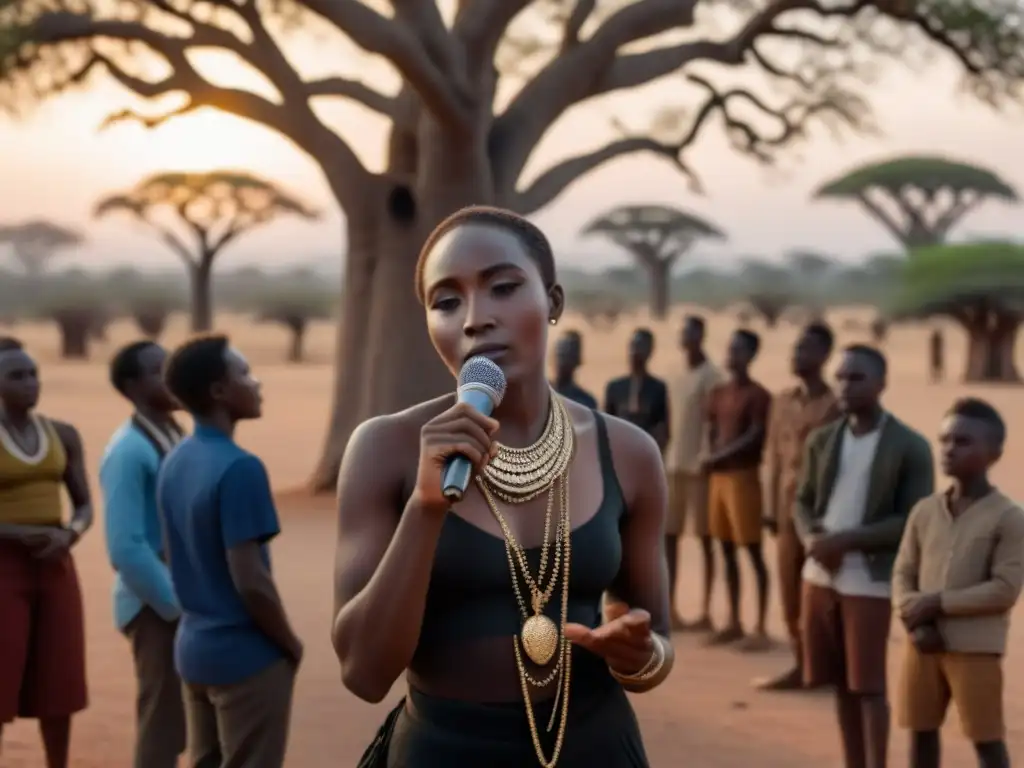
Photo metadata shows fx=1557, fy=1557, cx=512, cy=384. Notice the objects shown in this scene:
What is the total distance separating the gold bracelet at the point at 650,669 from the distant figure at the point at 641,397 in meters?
6.29

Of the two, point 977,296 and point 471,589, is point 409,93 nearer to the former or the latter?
point 471,589

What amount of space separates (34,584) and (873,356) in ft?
9.94

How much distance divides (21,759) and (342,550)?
4107mm

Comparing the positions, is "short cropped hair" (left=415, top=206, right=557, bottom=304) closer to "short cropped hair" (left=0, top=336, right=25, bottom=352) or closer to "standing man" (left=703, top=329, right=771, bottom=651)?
"short cropped hair" (left=0, top=336, right=25, bottom=352)

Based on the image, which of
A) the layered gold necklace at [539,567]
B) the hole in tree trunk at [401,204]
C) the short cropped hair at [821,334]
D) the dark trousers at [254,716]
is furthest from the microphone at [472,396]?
the hole in tree trunk at [401,204]

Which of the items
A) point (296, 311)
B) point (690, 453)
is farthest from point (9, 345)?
point (296, 311)

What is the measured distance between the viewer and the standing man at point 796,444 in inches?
270

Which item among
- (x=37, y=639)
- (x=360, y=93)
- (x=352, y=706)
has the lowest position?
(x=352, y=706)

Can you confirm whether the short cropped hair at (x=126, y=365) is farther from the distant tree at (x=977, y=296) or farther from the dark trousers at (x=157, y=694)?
the distant tree at (x=977, y=296)

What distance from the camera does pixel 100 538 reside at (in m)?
11.4

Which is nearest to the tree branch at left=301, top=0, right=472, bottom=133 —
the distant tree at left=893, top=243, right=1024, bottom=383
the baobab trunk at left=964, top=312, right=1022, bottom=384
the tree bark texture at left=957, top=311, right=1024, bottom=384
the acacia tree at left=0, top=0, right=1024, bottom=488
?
the acacia tree at left=0, top=0, right=1024, bottom=488

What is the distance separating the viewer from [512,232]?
2418 mm

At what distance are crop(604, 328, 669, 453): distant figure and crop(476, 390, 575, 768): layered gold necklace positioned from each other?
6.28 m

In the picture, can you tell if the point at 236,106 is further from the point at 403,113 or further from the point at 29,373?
the point at 29,373
